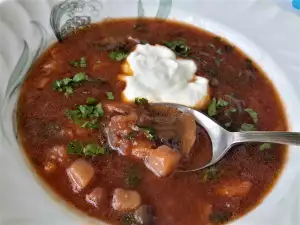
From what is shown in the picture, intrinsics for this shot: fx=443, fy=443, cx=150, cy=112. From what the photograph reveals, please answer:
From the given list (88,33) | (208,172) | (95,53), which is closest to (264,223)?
(208,172)

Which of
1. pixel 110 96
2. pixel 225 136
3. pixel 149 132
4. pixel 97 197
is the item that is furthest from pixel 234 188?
pixel 110 96

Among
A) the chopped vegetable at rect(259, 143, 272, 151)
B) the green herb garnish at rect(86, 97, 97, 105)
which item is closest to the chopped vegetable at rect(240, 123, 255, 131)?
the chopped vegetable at rect(259, 143, 272, 151)

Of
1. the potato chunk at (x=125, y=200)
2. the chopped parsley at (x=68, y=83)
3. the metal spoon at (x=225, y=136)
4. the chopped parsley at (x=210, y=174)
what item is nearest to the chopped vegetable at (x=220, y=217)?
the chopped parsley at (x=210, y=174)

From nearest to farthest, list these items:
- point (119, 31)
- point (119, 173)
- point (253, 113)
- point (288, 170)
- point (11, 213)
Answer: point (11, 213) < point (119, 173) < point (288, 170) < point (253, 113) < point (119, 31)

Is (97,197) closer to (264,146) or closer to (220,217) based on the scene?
(220,217)

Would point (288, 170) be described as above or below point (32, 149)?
above

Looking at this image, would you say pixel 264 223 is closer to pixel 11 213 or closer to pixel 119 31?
pixel 11 213

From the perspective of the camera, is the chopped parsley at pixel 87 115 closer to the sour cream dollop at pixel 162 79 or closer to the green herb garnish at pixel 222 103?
the sour cream dollop at pixel 162 79
